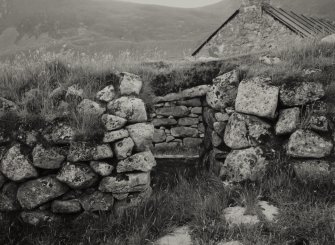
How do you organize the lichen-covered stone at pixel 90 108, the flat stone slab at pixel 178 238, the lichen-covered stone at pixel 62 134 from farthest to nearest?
the lichen-covered stone at pixel 90 108, the lichen-covered stone at pixel 62 134, the flat stone slab at pixel 178 238

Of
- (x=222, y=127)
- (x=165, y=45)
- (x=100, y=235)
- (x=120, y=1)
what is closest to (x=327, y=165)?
(x=222, y=127)

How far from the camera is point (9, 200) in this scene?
4.70m

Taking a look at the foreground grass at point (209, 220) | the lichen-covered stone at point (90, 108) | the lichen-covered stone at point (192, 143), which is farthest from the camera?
the lichen-covered stone at point (192, 143)

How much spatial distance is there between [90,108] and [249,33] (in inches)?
458

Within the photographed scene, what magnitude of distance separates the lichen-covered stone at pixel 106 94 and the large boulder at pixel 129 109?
4.9 inches

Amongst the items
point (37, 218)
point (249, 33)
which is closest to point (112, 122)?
point (37, 218)

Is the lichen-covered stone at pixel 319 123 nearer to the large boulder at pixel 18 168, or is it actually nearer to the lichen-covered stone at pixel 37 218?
the lichen-covered stone at pixel 37 218

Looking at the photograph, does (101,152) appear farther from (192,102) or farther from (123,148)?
(192,102)

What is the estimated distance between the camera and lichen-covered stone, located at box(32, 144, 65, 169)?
469cm

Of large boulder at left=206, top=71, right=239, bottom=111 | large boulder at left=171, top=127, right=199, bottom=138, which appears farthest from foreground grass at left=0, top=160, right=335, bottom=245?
large boulder at left=171, top=127, right=199, bottom=138

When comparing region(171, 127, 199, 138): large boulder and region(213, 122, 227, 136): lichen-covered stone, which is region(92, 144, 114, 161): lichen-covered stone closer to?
region(213, 122, 227, 136): lichen-covered stone

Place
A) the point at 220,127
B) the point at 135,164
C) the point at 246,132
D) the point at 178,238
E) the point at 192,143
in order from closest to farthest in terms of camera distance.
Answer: the point at 178,238, the point at 135,164, the point at 246,132, the point at 220,127, the point at 192,143

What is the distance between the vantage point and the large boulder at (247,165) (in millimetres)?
5023

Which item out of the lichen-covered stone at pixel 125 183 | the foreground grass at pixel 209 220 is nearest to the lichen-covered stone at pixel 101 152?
the lichen-covered stone at pixel 125 183
